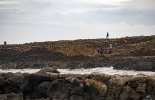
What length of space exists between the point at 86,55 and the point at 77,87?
26.5 metres

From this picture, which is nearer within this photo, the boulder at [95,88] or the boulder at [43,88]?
the boulder at [95,88]

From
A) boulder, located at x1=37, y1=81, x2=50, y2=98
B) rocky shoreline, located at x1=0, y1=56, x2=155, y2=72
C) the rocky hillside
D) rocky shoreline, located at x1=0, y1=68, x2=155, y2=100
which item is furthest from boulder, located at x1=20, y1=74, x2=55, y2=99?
the rocky hillside

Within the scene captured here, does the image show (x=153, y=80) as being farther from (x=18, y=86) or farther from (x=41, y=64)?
(x=41, y=64)

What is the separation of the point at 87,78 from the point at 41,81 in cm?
376

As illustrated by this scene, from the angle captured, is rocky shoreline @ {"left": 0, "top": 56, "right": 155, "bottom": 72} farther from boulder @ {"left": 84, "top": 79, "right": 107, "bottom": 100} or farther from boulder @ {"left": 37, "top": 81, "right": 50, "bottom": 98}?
boulder @ {"left": 37, "top": 81, "right": 50, "bottom": 98}

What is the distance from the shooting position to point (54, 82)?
30.1 meters

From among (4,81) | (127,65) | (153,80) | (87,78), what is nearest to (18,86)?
(4,81)

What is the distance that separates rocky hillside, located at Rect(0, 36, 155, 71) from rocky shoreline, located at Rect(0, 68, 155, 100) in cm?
1397

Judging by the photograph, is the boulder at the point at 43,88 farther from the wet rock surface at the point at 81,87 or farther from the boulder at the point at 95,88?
the boulder at the point at 95,88

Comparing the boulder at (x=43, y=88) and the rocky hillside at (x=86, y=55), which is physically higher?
the rocky hillside at (x=86, y=55)

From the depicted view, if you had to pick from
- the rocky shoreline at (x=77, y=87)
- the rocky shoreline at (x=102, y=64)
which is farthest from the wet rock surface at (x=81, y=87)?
the rocky shoreline at (x=102, y=64)

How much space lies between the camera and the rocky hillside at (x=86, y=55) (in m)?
47.7

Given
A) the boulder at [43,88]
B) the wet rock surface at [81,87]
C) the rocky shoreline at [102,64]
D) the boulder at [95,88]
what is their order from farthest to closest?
the rocky shoreline at [102,64]
the boulder at [43,88]
the boulder at [95,88]
the wet rock surface at [81,87]

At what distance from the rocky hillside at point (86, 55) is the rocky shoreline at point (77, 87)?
45.8ft
